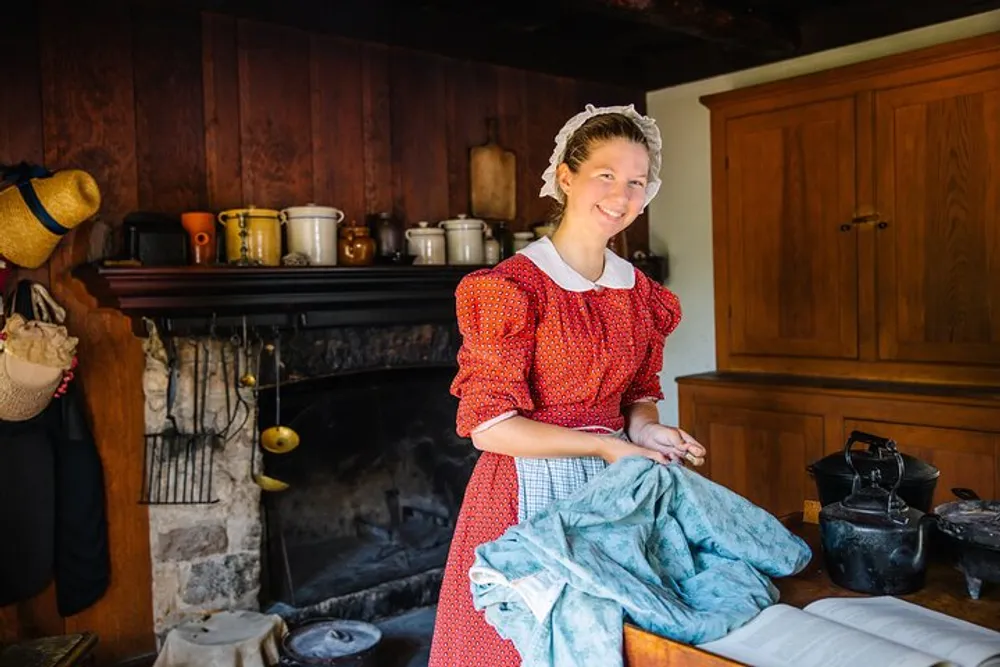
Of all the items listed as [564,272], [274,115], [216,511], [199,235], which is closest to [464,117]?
[274,115]

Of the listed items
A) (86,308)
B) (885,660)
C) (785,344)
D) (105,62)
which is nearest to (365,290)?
(86,308)

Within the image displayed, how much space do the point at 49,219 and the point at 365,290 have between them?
36.6 inches

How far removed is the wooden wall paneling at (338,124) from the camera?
9.57 feet

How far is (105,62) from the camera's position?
8.21 ft

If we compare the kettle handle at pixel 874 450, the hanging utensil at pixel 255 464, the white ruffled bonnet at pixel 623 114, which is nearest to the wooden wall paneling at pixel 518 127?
the hanging utensil at pixel 255 464

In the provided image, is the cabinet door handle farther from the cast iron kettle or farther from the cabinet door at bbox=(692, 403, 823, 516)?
the cast iron kettle

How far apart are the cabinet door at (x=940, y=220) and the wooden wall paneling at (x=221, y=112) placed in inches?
82.6

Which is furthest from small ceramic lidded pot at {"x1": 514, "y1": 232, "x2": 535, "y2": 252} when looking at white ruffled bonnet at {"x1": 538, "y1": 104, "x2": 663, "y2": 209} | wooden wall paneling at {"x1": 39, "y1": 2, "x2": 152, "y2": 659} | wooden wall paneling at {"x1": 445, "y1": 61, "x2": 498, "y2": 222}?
white ruffled bonnet at {"x1": 538, "y1": 104, "x2": 663, "y2": 209}

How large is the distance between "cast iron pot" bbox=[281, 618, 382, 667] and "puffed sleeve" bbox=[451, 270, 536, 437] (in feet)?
4.64

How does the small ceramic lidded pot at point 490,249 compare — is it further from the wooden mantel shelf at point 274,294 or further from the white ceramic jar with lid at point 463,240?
the wooden mantel shelf at point 274,294

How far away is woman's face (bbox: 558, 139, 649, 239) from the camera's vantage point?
56.0 inches

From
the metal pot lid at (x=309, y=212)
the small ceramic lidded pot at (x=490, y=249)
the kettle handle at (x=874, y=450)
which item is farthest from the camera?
the small ceramic lidded pot at (x=490, y=249)

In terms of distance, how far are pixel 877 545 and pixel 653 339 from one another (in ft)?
1.87

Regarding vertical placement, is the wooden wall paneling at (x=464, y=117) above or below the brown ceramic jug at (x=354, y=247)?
above
